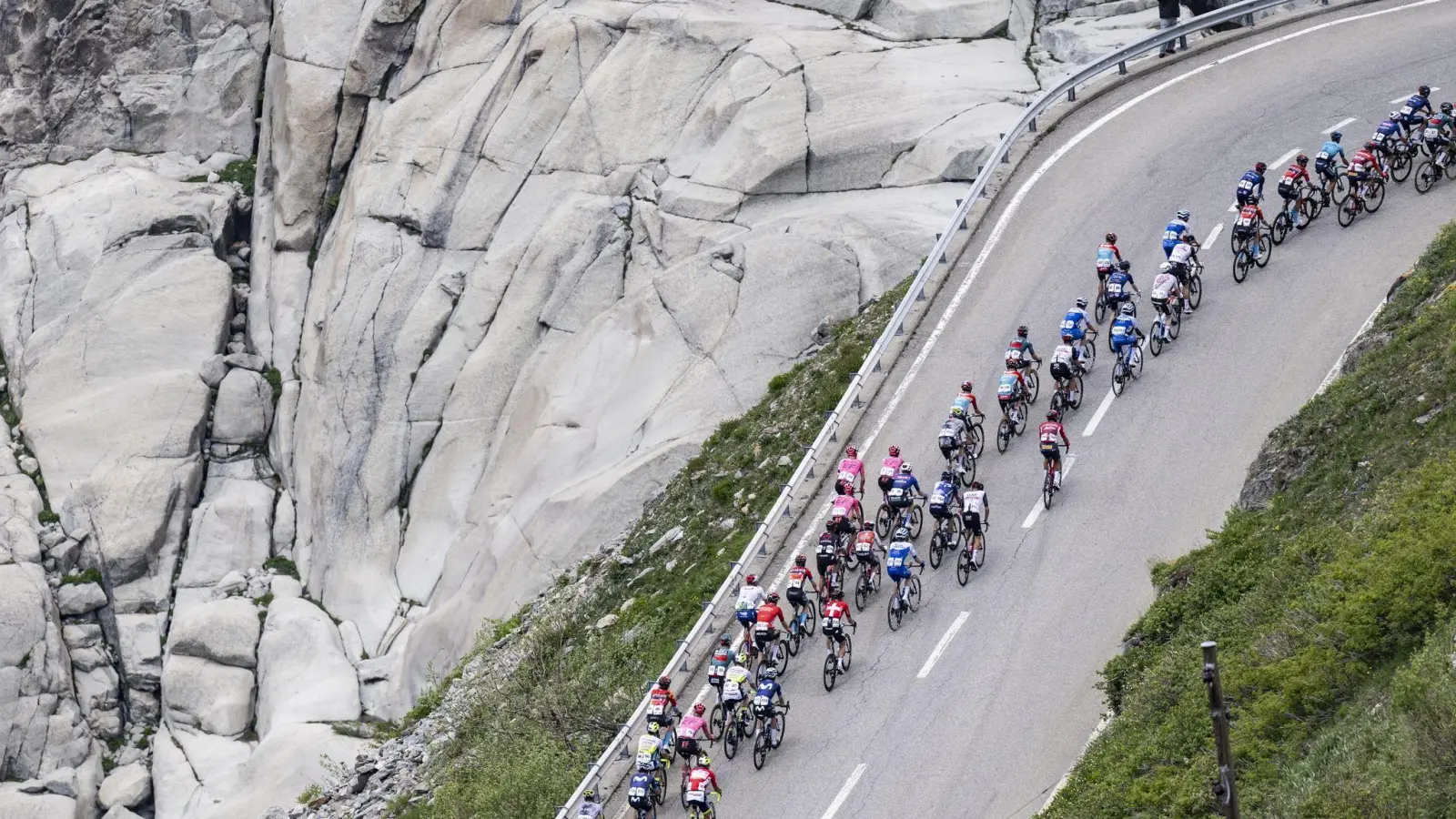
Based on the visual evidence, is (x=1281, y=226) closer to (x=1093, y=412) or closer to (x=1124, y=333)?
(x=1124, y=333)

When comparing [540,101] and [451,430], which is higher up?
[540,101]

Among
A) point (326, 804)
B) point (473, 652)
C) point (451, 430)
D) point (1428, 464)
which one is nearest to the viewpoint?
point (1428, 464)

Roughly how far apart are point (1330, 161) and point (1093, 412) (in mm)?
7915

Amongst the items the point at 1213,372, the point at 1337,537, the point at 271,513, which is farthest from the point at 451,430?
the point at 1337,537

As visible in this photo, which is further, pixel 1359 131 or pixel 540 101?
pixel 540 101

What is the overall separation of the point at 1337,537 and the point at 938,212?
1909cm

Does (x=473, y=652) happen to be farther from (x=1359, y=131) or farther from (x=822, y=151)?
(x=1359, y=131)

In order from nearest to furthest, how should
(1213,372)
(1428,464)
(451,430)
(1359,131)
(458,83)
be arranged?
1. (1428,464)
2. (1213,372)
3. (1359,131)
4. (451,430)
5. (458,83)

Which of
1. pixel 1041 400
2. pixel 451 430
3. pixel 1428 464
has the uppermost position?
pixel 1428 464

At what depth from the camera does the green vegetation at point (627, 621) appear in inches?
1062

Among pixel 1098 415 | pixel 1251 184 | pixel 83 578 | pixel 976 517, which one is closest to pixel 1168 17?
pixel 1251 184

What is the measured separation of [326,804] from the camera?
31.2 metres

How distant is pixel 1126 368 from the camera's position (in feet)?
95.9

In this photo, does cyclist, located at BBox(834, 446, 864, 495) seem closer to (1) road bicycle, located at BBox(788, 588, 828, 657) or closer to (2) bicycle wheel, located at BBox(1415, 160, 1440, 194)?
(1) road bicycle, located at BBox(788, 588, 828, 657)
